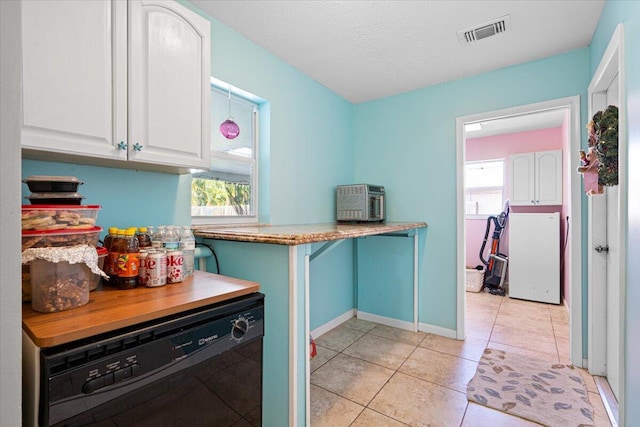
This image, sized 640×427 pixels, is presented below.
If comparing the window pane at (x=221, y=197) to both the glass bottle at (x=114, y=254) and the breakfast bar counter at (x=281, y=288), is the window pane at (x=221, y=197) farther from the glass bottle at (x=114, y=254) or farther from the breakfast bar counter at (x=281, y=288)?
the glass bottle at (x=114, y=254)

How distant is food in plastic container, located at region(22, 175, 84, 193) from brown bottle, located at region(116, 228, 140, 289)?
252 mm

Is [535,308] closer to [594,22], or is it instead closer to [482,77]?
[482,77]

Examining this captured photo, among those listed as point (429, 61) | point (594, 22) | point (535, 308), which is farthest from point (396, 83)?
point (535, 308)

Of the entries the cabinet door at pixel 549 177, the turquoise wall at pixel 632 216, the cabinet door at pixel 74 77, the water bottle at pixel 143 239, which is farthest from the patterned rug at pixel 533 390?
the cabinet door at pixel 549 177

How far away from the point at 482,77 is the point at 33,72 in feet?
9.76

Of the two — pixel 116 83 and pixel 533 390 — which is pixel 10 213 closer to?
pixel 116 83

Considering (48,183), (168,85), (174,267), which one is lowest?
(174,267)

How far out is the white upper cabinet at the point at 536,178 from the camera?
3.91 m

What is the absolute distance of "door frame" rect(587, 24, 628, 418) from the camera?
4.51ft

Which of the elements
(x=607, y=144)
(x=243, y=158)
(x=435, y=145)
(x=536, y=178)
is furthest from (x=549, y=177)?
(x=243, y=158)

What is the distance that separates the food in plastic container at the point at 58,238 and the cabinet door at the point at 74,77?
0.29m

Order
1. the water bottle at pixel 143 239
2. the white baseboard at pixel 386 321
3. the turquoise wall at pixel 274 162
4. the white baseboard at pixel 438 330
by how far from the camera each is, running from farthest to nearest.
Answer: the white baseboard at pixel 386 321, the white baseboard at pixel 438 330, the turquoise wall at pixel 274 162, the water bottle at pixel 143 239

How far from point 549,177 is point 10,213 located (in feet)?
16.3

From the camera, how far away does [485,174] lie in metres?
4.79
